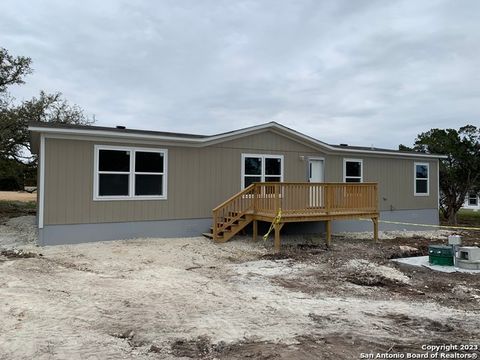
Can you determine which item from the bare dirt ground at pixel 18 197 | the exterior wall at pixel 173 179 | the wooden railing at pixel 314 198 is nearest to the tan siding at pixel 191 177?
the exterior wall at pixel 173 179

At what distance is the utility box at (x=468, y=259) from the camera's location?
855cm

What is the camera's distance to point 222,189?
1334 centimetres

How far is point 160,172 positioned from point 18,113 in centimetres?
1280

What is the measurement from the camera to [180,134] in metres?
12.7

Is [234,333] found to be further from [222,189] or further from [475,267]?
[222,189]

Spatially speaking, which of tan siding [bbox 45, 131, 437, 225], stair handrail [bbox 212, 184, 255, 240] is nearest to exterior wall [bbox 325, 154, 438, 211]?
tan siding [bbox 45, 131, 437, 225]

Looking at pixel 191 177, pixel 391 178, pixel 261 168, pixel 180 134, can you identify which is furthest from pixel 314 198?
pixel 391 178

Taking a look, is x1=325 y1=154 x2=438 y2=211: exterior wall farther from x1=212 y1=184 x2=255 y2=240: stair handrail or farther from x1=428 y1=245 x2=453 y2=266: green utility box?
x1=428 y1=245 x2=453 y2=266: green utility box

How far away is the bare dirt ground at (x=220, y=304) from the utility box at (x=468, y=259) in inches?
19.6

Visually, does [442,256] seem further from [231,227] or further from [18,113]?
[18,113]

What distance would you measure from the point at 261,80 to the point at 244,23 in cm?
605

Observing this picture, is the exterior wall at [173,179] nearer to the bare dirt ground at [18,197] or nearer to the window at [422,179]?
the window at [422,179]

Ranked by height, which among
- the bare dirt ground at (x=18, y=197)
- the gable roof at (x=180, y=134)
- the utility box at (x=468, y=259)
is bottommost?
the utility box at (x=468, y=259)

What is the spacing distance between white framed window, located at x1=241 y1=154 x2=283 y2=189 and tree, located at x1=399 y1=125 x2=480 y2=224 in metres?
13.8
